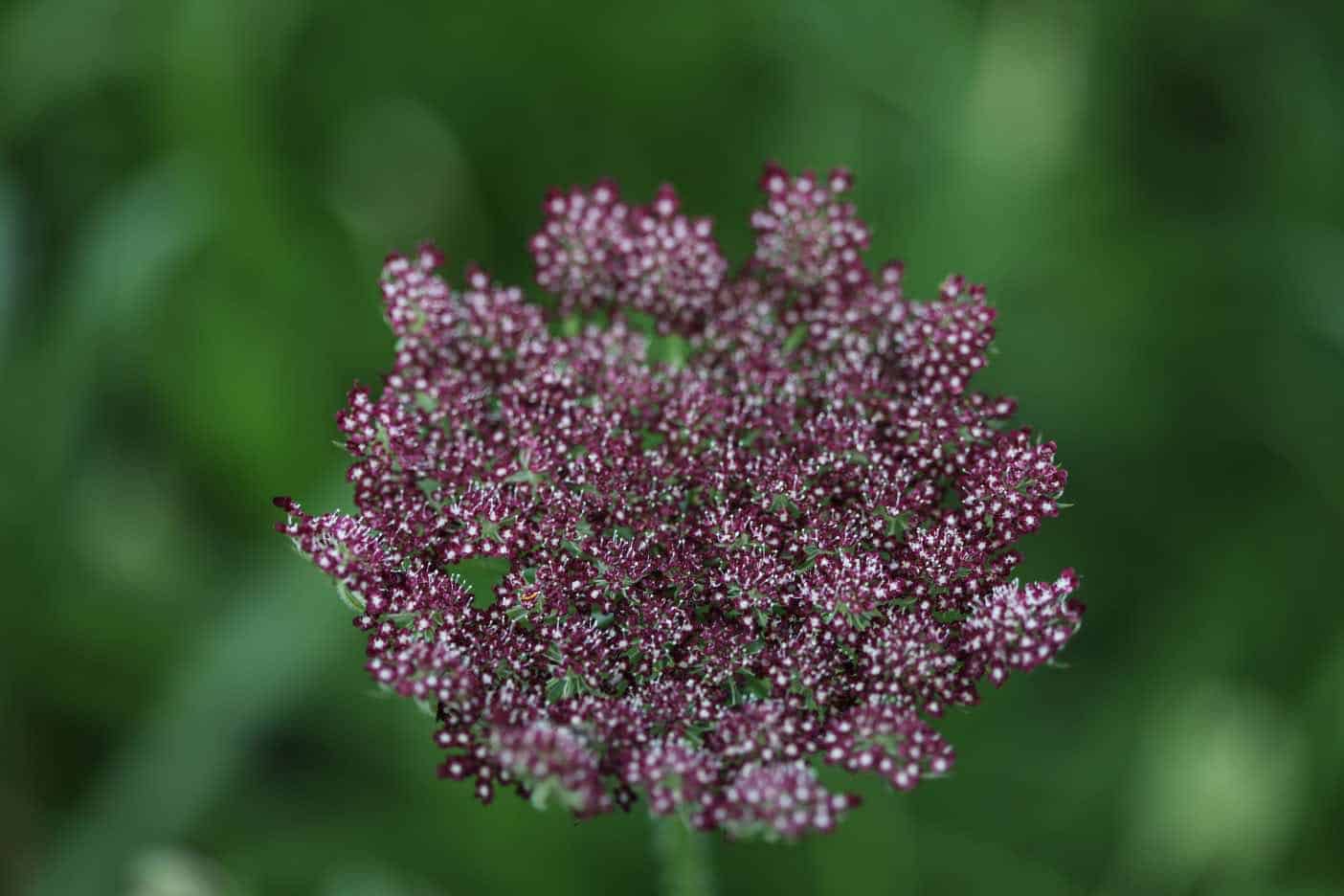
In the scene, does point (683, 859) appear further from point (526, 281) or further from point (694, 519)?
point (526, 281)

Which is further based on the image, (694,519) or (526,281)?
(526,281)

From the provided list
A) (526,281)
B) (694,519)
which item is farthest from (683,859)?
(526,281)

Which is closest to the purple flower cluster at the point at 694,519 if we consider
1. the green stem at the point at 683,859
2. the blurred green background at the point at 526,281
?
the green stem at the point at 683,859

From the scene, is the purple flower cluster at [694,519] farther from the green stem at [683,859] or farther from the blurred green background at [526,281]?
the blurred green background at [526,281]

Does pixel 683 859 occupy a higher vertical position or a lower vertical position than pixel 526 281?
lower

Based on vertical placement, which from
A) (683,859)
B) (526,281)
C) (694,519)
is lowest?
(683,859)

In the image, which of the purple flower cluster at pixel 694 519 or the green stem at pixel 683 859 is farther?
the green stem at pixel 683 859

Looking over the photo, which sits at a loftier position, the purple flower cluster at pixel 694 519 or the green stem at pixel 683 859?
the purple flower cluster at pixel 694 519

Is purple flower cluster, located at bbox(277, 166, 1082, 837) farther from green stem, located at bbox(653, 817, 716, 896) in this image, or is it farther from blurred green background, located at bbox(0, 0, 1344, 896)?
blurred green background, located at bbox(0, 0, 1344, 896)
